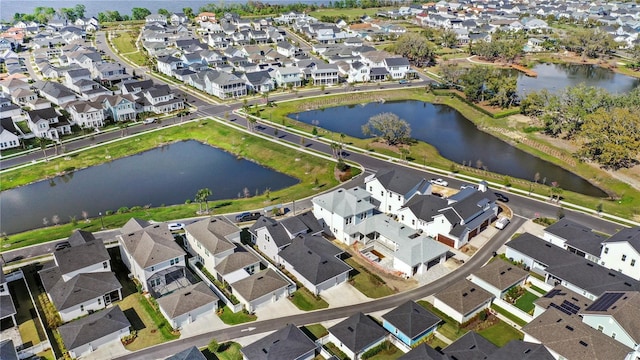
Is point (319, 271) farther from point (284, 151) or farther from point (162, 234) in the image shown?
point (284, 151)

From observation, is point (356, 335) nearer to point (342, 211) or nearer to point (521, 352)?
point (521, 352)

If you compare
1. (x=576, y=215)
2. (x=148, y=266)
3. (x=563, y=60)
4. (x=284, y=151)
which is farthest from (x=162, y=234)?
(x=563, y=60)

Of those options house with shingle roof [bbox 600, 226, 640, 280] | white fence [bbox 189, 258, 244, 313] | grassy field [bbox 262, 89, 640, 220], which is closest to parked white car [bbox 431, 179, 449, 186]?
grassy field [bbox 262, 89, 640, 220]

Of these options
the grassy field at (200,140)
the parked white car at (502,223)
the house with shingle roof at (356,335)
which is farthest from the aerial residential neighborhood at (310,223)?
the parked white car at (502,223)

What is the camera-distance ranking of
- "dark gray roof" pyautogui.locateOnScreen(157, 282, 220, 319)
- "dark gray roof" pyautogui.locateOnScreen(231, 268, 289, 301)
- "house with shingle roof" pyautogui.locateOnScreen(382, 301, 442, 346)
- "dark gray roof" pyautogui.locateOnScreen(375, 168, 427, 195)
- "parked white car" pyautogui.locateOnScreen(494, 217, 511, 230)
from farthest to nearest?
1. "dark gray roof" pyautogui.locateOnScreen(375, 168, 427, 195)
2. "parked white car" pyautogui.locateOnScreen(494, 217, 511, 230)
3. "dark gray roof" pyautogui.locateOnScreen(231, 268, 289, 301)
4. "dark gray roof" pyautogui.locateOnScreen(157, 282, 220, 319)
5. "house with shingle roof" pyautogui.locateOnScreen(382, 301, 442, 346)

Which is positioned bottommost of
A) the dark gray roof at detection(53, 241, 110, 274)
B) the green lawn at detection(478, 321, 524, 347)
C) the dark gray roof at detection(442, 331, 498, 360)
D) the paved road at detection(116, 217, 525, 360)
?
the green lawn at detection(478, 321, 524, 347)

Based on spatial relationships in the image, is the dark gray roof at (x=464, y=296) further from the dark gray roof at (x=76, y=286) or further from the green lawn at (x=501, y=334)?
Result: the dark gray roof at (x=76, y=286)

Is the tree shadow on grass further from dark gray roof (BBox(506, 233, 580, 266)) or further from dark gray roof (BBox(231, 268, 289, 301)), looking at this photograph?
dark gray roof (BBox(506, 233, 580, 266))
